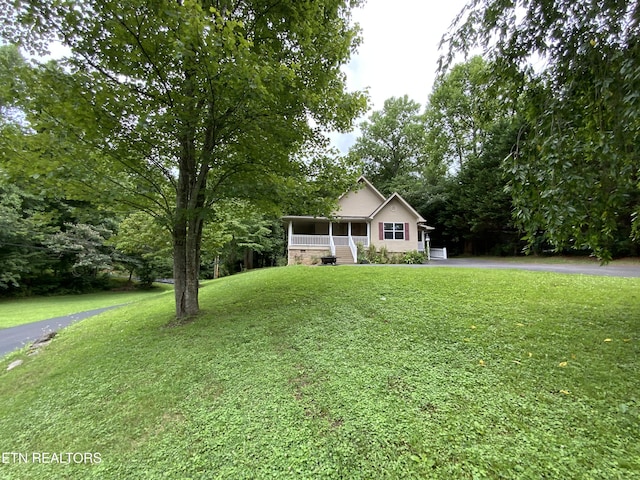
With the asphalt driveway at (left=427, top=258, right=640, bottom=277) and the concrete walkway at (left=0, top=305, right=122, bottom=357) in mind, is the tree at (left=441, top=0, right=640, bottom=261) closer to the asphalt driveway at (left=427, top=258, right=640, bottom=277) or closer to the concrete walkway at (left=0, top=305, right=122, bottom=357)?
the asphalt driveway at (left=427, top=258, right=640, bottom=277)

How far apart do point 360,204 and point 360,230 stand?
196 cm

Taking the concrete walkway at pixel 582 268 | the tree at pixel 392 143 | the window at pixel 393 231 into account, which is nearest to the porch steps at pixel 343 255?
the window at pixel 393 231

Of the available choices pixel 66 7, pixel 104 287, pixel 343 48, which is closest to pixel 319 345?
pixel 343 48

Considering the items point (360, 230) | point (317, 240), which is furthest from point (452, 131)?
point (317, 240)

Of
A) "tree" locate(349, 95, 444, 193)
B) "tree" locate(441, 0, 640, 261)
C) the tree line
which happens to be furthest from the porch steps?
"tree" locate(349, 95, 444, 193)

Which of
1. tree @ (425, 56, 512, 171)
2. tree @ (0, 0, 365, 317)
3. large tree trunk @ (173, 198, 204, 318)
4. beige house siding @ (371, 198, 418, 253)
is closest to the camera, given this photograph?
tree @ (0, 0, 365, 317)

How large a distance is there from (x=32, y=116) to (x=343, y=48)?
5.50 m

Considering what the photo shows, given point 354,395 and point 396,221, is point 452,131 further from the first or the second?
point 354,395

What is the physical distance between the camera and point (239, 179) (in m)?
5.99

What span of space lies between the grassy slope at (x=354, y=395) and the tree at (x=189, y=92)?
2.47m

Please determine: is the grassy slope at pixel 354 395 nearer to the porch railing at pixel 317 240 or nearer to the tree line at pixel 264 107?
the tree line at pixel 264 107

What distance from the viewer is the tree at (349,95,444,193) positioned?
3544 cm

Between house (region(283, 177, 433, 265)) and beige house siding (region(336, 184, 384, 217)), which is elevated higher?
beige house siding (region(336, 184, 384, 217))

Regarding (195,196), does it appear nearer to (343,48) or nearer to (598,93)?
(343,48)
